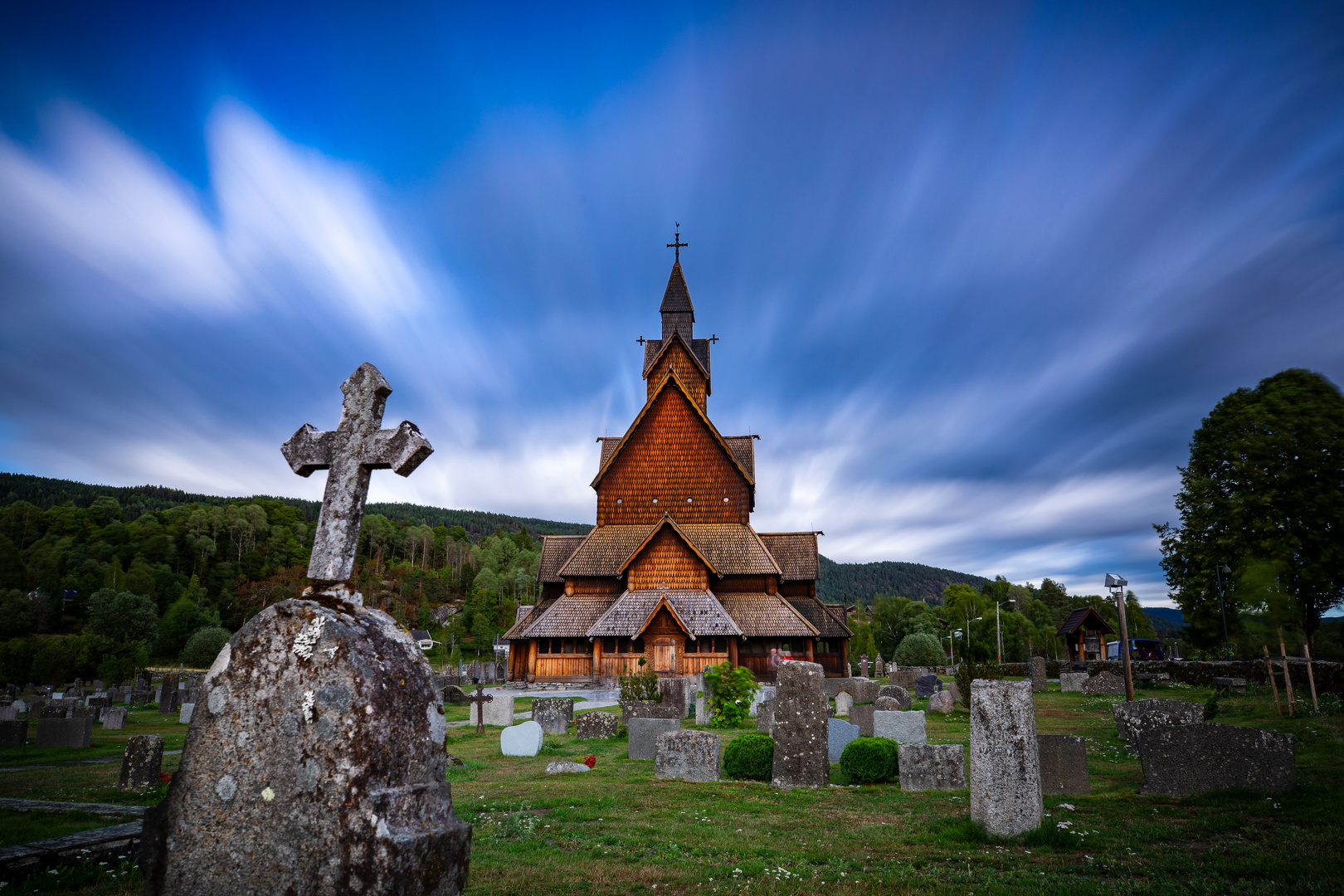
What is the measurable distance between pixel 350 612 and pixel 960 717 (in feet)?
63.7

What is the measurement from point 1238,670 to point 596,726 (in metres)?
23.7

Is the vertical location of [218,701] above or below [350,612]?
below

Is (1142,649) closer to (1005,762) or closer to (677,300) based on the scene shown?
(677,300)

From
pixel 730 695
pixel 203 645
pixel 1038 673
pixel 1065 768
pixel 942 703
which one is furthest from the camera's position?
pixel 203 645

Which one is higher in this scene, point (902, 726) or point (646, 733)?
point (902, 726)

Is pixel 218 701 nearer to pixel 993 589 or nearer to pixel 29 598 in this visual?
pixel 29 598

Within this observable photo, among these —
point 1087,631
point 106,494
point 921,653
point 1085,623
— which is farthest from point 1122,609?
point 106,494

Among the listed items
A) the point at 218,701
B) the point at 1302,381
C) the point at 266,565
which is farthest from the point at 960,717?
the point at 266,565

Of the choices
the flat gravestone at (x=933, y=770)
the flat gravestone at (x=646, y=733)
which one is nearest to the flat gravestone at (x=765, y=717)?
the flat gravestone at (x=646, y=733)

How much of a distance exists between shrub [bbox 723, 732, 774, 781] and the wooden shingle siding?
2158cm

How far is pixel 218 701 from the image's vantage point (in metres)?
3.21

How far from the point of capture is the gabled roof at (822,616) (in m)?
32.1

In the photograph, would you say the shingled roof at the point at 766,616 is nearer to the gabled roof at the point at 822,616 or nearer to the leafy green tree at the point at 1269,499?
the gabled roof at the point at 822,616

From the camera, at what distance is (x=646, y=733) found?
→ 12.1 meters
